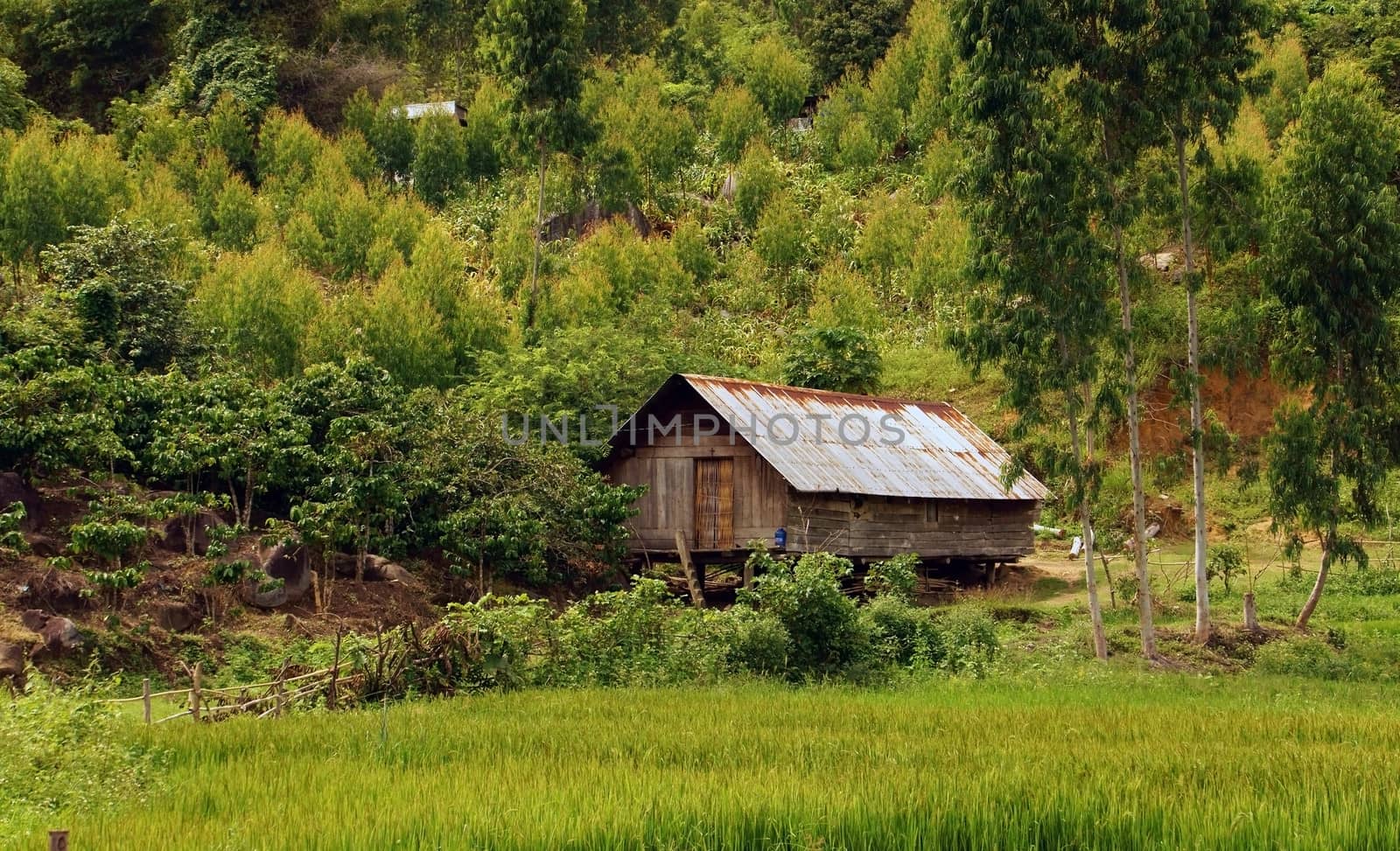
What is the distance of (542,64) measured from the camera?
31.6 meters

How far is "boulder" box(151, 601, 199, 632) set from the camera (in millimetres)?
18172

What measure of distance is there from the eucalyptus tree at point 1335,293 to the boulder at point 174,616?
50.3 ft

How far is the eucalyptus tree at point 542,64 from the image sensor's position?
31094 mm

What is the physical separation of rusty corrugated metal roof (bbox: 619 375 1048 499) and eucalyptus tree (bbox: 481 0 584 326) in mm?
9845

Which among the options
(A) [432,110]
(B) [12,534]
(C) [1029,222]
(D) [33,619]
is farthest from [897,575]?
(A) [432,110]

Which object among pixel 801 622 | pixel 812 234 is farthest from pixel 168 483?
pixel 812 234

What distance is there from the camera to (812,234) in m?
44.0

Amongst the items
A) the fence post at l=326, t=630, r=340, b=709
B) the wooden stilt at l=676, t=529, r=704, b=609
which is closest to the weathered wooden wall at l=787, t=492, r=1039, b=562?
the wooden stilt at l=676, t=529, r=704, b=609

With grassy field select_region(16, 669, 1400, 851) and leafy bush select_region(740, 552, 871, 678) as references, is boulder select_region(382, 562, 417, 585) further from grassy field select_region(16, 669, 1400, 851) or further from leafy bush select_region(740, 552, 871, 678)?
grassy field select_region(16, 669, 1400, 851)

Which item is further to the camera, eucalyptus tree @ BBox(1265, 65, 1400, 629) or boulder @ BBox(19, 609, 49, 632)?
eucalyptus tree @ BBox(1265, 65, 1400, 629)

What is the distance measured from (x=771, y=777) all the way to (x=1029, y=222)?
11719 millimetres

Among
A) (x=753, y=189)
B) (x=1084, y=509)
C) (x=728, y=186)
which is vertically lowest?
(x=1084, y=509)

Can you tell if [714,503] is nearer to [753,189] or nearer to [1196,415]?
[1196,415]

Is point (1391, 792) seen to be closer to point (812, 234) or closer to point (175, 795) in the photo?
point (175, 795)
